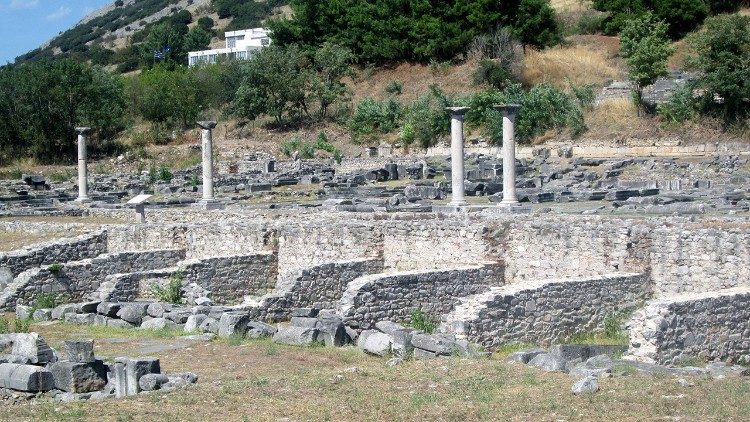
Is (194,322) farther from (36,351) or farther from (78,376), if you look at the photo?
(78,376)

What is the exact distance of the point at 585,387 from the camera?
40.0 ft

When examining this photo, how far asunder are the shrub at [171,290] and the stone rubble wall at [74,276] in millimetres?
2224

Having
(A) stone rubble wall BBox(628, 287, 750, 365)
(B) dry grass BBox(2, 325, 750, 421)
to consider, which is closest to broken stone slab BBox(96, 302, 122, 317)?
(B) dry grass BBox(2, 325, 750, 421)

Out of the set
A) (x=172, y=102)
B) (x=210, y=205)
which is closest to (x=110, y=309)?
(x=210, y=205)

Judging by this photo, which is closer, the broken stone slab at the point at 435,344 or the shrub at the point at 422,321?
the broken stone slab at the point at 435,344

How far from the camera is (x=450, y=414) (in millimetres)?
11609

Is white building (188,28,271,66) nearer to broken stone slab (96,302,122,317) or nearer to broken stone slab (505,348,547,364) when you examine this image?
broken stone slab (96,302,122,317)

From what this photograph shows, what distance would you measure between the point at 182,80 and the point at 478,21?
19.4 meters

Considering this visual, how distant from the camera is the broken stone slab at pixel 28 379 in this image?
44.9 ft

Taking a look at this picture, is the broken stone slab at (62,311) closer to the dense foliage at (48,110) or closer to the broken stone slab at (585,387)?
the broken stone slab at (585,387)

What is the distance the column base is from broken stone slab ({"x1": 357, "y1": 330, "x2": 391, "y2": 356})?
16117mm

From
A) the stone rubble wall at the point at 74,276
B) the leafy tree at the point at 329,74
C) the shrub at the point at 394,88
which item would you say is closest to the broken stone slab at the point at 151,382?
the stone rubble wall at the point at 74,276

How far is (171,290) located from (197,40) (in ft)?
366

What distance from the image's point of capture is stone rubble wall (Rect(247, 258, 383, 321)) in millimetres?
20328
